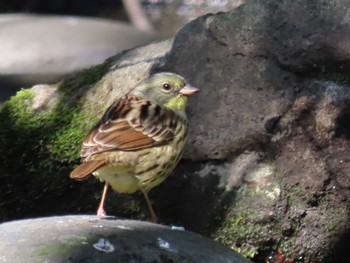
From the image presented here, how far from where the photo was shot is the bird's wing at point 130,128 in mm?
6102

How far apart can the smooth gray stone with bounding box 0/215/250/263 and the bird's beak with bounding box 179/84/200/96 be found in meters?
0.96

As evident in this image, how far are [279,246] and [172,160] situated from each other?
0.87m

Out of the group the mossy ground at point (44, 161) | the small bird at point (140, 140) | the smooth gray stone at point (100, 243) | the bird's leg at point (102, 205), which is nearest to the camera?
the smooth gray stone at point (100, 243)

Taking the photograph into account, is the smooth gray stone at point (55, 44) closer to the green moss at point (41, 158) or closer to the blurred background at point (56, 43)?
the blurred background at point (56, 43)

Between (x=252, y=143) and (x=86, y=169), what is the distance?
3.87ft

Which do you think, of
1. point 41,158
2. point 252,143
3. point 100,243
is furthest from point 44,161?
point 100,243

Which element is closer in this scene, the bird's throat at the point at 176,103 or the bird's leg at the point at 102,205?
the bird's leg at the point at 102,205

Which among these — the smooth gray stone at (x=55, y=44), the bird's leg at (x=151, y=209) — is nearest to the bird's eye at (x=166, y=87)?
the bird's leg at (x=151, y=209)

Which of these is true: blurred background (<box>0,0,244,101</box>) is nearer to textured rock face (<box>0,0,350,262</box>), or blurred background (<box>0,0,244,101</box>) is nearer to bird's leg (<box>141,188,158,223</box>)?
textured rock face (<box>0,0,350,262</box>)

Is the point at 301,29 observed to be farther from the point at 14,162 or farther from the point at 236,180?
the point at 14,162

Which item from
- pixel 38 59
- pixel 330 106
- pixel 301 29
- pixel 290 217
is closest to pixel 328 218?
pixel 290 217

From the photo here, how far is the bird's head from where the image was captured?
656 cm

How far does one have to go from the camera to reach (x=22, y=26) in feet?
45.0

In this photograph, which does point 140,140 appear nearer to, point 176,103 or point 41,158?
point 176,103
